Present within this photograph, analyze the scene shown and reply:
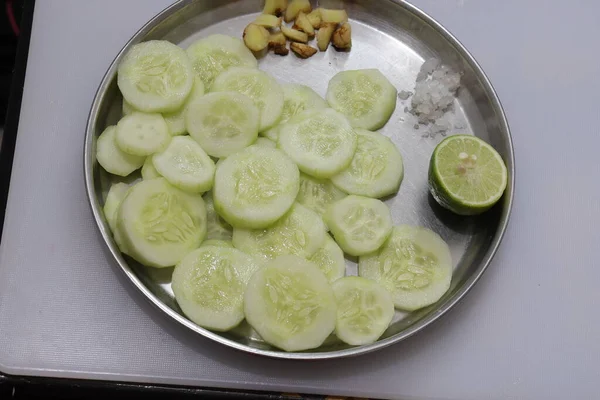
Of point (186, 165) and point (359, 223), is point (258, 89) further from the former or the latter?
point (359, 223)

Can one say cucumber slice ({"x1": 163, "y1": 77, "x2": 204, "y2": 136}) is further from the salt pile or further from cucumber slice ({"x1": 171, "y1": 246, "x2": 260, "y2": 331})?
the salt pile

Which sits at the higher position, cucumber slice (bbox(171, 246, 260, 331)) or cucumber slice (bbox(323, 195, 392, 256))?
cucumber slice (bbox(323, 195, 392, 256))

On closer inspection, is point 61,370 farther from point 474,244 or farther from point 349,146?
point 474,244

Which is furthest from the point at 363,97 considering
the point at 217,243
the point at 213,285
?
the point at 213,285

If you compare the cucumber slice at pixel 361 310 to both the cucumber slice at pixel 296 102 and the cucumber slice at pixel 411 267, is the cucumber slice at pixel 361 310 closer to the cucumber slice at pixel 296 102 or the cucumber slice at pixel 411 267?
the cucumber slice at pixel 411 267

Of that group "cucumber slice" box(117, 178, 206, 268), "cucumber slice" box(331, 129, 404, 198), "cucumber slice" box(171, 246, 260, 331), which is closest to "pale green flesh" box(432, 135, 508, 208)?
"cucumber slice" box(331, 129, 404, 198)
